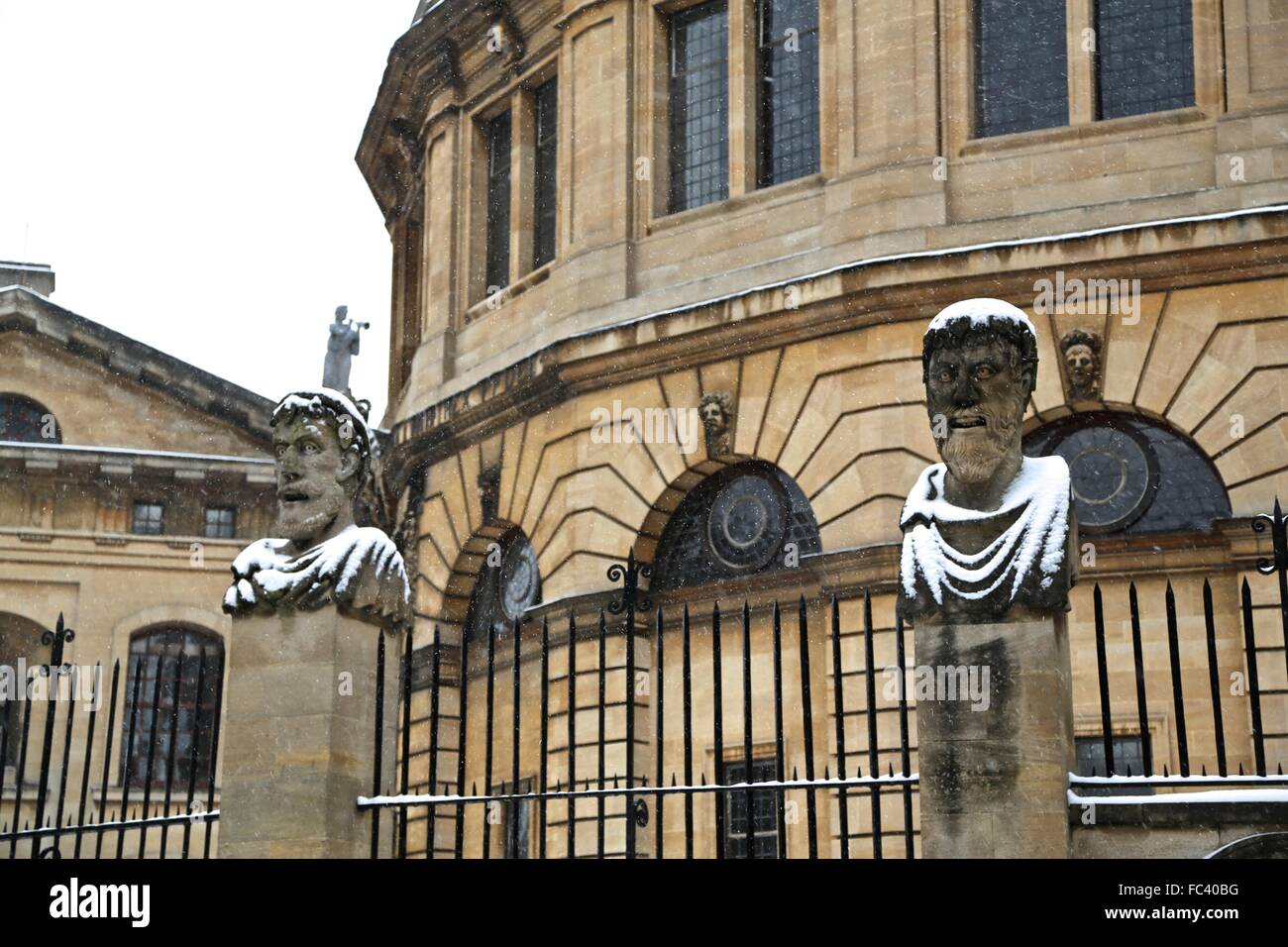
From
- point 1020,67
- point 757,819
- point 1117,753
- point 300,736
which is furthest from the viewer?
point 1020,67

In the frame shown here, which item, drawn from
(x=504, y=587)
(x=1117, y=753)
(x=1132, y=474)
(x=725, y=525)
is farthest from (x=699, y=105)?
(x=1117, y=753)

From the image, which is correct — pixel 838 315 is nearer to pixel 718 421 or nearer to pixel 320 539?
pixel 718 421

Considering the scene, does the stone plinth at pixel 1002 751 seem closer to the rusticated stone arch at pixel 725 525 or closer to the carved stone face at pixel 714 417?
the rusticated stone arch at pixel 725 525

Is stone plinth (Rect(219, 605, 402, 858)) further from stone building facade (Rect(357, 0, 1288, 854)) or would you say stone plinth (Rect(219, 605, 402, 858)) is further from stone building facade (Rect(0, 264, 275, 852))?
stone building facade (Rect(0, 264, 275, 852))

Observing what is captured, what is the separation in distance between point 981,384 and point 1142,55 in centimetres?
1586

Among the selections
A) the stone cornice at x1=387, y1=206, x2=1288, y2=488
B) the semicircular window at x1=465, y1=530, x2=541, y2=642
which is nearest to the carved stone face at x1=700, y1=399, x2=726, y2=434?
the stone cornice at x1=387, y1=206, x2=1288, y2=488

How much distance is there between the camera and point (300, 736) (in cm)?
1055

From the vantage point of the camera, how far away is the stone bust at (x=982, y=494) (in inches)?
343

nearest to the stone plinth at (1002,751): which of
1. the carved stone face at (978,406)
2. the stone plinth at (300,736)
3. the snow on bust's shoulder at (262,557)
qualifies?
the carved stone face at (978,406)

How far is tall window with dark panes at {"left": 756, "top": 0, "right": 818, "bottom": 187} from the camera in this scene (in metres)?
25.6

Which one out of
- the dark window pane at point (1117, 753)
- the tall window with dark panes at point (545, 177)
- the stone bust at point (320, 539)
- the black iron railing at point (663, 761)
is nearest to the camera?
the black iron railing at point (663, 761)

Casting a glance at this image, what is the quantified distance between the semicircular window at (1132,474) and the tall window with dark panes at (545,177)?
8795 millimetres

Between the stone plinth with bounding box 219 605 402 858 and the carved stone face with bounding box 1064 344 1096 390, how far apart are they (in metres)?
13.1

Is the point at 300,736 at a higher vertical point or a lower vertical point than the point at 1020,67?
lower
